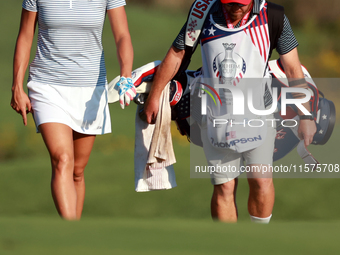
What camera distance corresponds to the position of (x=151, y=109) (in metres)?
5.03

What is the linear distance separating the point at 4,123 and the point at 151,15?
10.8 metres

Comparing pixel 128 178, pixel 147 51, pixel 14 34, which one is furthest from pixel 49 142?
pixel 14 34

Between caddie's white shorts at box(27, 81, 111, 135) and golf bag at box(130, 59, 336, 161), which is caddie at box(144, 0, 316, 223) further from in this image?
caddie's white shorts at box(27, 81, 111, 135)

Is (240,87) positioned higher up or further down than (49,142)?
higher up

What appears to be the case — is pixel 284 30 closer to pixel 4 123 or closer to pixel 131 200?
pixel 131 200

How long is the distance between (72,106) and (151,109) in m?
0.85

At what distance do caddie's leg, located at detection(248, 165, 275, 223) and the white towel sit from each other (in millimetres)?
703

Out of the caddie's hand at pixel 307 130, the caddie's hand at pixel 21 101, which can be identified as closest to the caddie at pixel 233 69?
the caddie's hand at pixel 307 130

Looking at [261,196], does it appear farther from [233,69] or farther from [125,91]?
[125,91]

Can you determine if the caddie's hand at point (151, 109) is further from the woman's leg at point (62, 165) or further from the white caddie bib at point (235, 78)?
the woman's leg at point (62, 165)

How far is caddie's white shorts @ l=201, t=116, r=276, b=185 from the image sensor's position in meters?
A: 4.84

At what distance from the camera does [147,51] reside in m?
22.8

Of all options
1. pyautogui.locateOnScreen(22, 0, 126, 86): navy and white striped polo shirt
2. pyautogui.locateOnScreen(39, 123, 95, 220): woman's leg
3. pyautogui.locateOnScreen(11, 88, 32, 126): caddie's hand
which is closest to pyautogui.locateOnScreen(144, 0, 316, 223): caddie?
pyautogui.locateOnScreen(22, 0, 126, 86): navy and white striped polo shirt

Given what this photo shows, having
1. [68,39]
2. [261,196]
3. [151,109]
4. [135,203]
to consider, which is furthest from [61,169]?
[135,203]
